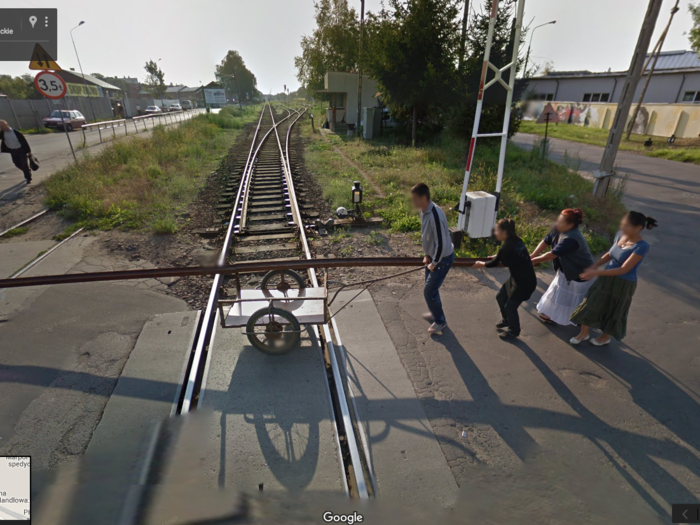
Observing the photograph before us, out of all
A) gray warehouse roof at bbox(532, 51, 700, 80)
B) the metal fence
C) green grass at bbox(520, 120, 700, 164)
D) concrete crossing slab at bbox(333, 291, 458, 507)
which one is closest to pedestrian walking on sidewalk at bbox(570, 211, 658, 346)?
concrete crossing slab at bbox(333, 291, 458, 507)

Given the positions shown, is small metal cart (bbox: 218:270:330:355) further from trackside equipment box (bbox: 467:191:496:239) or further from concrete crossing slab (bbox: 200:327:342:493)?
trackside equipment box (bbox: 467:191:496:239)

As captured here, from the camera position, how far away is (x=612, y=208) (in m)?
9.01

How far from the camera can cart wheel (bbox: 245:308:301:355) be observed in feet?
12.7

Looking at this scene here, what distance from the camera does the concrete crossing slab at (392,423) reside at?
2.64 metres

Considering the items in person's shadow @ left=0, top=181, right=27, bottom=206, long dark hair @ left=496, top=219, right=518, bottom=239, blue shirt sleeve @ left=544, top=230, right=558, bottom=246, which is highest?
long dark hair @ left=496, top=219, right=518, bottom=239

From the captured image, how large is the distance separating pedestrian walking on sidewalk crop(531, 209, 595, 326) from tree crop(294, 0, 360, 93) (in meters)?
37.9

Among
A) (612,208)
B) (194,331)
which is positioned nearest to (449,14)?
(612,208)

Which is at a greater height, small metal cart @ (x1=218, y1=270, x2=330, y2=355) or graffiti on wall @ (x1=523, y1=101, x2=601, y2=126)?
graffiti on wall @ (x1=523, y1=101, x2=601, y2=126)

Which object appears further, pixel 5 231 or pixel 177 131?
pixel 177 131

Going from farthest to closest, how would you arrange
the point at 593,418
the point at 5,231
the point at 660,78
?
1. the point at 660,78
2. the point at 5,231
3. the point at 593,418

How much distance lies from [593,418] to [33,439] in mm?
5076

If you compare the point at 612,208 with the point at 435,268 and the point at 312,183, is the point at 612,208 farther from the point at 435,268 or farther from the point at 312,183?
the point at 312,183

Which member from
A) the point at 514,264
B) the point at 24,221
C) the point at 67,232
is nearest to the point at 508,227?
the point at 514,264

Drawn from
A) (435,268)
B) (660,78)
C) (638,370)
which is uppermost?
(660,78)
